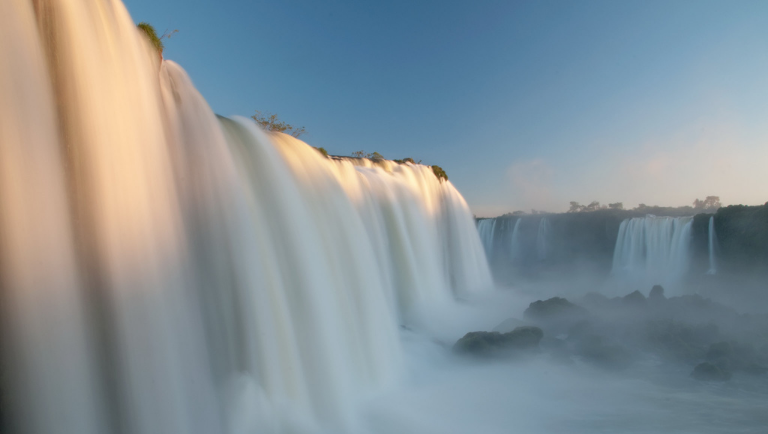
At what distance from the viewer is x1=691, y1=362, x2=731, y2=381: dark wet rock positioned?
707 centimetres

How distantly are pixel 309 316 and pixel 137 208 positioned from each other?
2660mm

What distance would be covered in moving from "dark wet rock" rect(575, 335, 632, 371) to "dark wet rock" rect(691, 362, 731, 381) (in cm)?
114

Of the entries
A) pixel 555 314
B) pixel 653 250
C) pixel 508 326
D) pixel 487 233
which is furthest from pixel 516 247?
pixel 508 326

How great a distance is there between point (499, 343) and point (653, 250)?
18.5 metres

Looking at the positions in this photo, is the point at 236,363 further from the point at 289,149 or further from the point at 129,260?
the point at 289,149

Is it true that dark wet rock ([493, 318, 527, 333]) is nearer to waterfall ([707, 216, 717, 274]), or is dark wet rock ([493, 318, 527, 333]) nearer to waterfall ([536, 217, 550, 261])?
waterfall ([707, 216, 717, 274])

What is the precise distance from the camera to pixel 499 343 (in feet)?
27.7

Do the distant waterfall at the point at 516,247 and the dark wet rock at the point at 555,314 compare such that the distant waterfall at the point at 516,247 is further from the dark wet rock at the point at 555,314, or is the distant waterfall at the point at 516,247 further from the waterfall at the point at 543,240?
the dark wet rock at the point at 555,314

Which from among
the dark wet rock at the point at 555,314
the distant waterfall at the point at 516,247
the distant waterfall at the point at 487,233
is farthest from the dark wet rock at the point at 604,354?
the distant waterfall at the point at 487,233

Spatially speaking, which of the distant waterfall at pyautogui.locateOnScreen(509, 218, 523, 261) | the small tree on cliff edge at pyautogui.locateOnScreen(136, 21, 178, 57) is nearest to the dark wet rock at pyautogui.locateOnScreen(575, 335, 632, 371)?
the small tree on cliff edge at pyautogui.locateOnScreen(136, 21, 178, 57)

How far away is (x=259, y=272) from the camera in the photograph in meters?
4.40

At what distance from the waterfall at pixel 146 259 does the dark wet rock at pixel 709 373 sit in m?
6.52

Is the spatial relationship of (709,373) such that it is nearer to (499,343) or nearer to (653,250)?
(499,343)

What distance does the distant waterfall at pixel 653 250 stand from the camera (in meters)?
19.5
